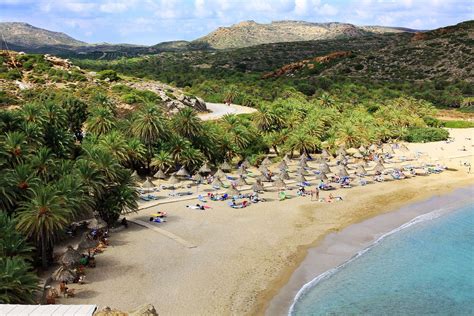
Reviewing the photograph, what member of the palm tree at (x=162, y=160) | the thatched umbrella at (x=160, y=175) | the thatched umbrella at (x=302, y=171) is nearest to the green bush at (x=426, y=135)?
the thatched umbrella at (x=302, y=171)

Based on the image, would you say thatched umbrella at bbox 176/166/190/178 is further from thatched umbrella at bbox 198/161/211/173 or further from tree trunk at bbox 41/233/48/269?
tree trunk at bbox 41/233/48/269

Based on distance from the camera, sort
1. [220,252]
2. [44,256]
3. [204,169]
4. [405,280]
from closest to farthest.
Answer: [44,256] → [405,280] → [220,252] → [204,169]

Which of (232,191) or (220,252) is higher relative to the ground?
(232,191)

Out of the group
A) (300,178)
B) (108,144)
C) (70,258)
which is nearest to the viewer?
(70,258)

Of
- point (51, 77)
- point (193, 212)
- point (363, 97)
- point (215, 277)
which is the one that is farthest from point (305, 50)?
point (215, 277)

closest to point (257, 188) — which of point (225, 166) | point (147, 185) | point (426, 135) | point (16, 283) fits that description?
point (225, 166)

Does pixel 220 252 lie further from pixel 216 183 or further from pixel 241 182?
pixel 241 182

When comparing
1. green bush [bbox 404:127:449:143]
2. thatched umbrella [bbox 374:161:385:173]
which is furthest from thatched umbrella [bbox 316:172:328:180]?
green bush [bbox 404:127:449:143]
